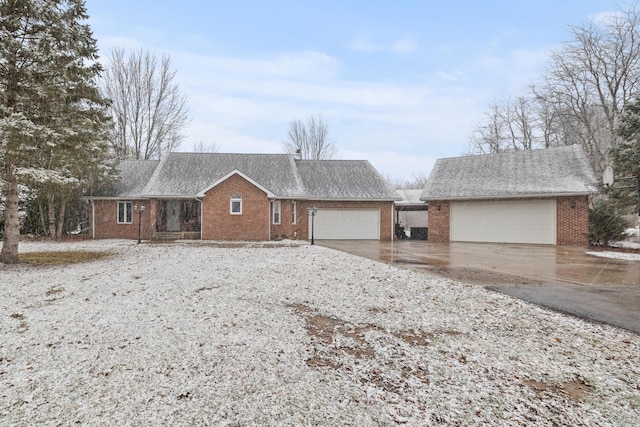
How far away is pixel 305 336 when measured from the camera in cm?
424

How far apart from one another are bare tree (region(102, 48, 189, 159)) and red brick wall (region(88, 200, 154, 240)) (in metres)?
7.62

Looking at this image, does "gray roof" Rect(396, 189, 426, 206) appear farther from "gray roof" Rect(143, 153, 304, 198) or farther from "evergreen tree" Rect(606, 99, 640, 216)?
"evergreen tree" Rect(606, 99, 640, 216)

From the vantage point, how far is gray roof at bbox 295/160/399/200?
2070 centimetres

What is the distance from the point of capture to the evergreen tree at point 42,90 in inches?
350

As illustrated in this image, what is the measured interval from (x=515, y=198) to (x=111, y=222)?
70.8ft

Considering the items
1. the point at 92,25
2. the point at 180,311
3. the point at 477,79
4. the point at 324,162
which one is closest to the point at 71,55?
the point at 92,25

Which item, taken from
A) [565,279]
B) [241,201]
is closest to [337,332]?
[565,279]

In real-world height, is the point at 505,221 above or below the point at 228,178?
below

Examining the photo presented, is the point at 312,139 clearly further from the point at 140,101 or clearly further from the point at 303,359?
the point at 303,359

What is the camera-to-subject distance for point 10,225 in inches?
384

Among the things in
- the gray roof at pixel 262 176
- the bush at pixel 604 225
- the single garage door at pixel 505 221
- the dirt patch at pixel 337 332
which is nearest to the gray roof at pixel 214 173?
the gray roof at pixel 262 176

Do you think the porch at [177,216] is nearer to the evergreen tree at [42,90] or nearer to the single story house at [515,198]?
the evergreen tree at [42,90]

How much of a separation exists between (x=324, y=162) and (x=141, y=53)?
16936 millimetres

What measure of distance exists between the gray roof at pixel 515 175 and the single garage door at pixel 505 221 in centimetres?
64
